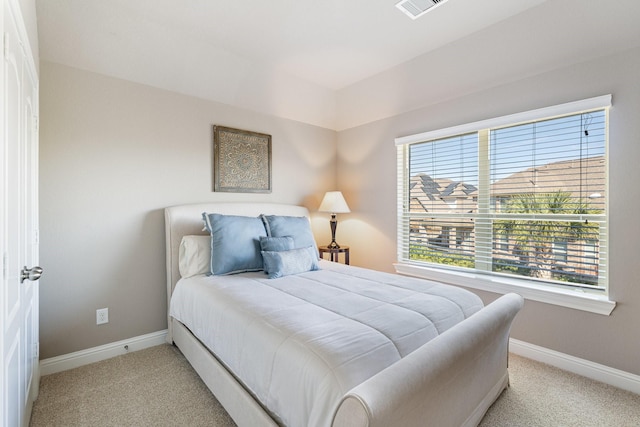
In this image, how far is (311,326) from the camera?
140cm

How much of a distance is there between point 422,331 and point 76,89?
2908 millimetres

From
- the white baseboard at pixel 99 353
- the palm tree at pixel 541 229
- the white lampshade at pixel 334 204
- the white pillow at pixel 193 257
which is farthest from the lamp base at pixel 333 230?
the white baseboard at pixel 99 353

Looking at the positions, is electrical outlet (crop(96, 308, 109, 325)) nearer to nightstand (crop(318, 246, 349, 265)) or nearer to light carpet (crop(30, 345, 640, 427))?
light carpet (crop(30, 345, 640, 427))

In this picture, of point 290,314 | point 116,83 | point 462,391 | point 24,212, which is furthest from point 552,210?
point 116,83

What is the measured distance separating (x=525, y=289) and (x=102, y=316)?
3.43 metres

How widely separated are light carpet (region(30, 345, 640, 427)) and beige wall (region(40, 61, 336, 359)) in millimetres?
389

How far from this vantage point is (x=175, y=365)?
237cm

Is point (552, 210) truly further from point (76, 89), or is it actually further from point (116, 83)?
point (76, 89)

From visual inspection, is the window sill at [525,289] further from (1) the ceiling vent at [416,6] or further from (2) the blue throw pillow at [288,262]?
(1) the ceiling vent at [416,6]

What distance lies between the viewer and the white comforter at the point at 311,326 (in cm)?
115

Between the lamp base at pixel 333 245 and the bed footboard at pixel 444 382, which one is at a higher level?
the lamp base at pixel 333 245

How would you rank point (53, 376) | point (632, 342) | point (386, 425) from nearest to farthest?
point (386, 425), point (632, 342), point (53, 376)

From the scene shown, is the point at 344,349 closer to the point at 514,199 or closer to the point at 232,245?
the point at 232,245

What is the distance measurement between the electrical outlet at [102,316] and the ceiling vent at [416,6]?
3.23m
